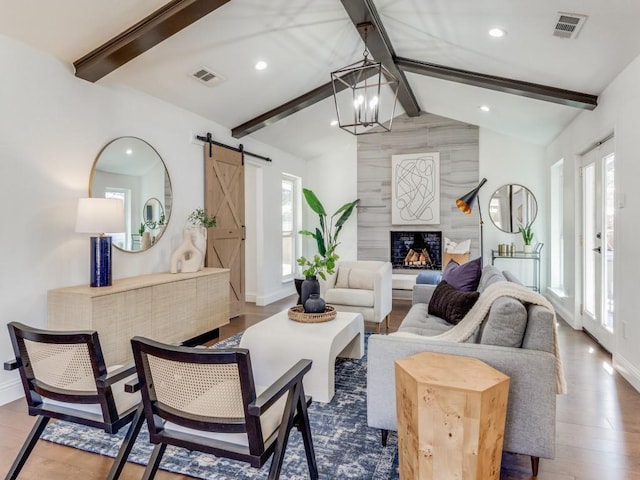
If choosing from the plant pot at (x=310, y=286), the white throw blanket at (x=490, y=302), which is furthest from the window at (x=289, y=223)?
the white throw blanket at (x=490, y=302)

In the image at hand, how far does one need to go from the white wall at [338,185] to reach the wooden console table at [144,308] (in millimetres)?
3598

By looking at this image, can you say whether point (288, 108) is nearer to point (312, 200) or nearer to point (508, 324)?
point (312, 200)

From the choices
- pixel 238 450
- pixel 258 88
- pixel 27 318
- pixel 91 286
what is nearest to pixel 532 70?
pixel 258 88

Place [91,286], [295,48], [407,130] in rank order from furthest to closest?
[407,130] < [295,48] < [91,286]

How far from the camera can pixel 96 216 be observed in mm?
3049

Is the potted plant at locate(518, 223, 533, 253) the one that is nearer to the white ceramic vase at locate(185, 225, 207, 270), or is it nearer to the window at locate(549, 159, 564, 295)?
the window at locate(549, 159, 564, 295)

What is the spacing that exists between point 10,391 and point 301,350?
6.83ft

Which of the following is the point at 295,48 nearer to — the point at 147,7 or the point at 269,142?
the point at 147,7

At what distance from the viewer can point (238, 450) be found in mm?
1465

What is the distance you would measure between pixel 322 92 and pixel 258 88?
0.97 metres

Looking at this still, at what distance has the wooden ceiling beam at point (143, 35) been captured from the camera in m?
2.79

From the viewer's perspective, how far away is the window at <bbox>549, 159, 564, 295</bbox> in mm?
5863

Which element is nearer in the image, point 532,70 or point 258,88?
point 532,70

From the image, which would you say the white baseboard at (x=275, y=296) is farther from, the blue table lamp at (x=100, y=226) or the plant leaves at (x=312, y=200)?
the blue table lamp at (x=100, y=226)
